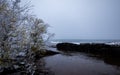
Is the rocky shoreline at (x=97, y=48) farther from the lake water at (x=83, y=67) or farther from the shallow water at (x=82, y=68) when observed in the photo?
the shallow water at (x=82, y=68)

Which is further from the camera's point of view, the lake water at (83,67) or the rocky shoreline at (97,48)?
the rocky shoreline at (97,48)

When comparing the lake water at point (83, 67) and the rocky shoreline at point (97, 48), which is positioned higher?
the rocky shoreline at point (97, 48)

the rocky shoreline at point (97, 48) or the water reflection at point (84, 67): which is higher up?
the rocky shoreline at point (97, 48)

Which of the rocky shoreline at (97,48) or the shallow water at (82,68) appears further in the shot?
the rocky shoreline at (97,48)

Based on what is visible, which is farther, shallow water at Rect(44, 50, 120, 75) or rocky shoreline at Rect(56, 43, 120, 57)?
rocky shoreline at Rect(56, 43, 120, 57)

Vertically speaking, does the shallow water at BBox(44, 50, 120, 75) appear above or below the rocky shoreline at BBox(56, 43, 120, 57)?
below

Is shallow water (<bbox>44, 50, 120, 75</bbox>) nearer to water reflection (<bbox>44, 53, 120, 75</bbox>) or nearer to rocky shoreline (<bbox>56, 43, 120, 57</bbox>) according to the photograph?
water reflection (<bbox>44, 53, 120, 75</bbox>)

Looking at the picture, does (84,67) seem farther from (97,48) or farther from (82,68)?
(97,48)

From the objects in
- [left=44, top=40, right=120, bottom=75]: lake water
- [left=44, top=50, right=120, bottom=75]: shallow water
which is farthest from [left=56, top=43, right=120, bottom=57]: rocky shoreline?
[left=44, top=50, right=120, bottom=75]: shallow water

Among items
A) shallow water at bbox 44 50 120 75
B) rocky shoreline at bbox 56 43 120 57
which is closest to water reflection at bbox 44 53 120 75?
shallow water at bbox 44 50 120 75

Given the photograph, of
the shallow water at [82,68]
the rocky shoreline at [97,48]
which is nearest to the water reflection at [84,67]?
the shallow water at [82,68]

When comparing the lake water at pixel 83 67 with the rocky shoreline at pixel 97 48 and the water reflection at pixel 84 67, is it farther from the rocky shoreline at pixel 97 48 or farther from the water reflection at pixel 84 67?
the rocky shoreline at pixel 97 48

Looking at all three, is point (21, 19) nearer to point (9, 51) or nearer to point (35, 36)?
point (9, 51)

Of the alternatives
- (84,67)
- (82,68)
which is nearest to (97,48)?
(84,67)
